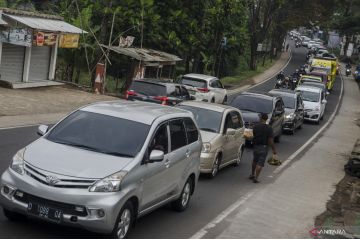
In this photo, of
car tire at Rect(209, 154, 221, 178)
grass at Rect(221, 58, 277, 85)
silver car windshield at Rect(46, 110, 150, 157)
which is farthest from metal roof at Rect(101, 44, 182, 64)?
silver car windshield at Rect(46, 110, 150, 157)

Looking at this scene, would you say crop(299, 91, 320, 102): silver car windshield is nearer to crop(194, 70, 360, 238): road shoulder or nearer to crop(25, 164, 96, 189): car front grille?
Result: crop(194, 70, 360, 238): road shoulder

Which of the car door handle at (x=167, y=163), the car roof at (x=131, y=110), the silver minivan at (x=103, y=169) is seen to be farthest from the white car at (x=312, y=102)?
the car door handle at (x=167, y=163)

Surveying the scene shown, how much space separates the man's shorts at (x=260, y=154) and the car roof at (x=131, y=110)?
4870 mm

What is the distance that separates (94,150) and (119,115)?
0.99m

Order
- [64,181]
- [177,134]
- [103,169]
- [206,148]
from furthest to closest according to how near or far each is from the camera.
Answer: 1. [206,148]
2. [177,134]
3. [103,169]
4. [64,181]

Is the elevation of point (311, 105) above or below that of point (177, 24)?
below

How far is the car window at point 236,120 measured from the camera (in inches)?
630

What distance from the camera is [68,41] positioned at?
30531 mm

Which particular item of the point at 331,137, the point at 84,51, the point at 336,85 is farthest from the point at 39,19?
the point at 336,85

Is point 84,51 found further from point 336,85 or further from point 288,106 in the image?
point 336,85

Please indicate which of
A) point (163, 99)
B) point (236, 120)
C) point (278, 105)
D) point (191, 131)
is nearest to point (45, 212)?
point (191, 131)

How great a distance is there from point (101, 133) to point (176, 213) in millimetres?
2445

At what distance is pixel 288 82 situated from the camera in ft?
146

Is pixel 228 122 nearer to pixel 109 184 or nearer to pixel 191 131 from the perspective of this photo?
pixel 191 131
